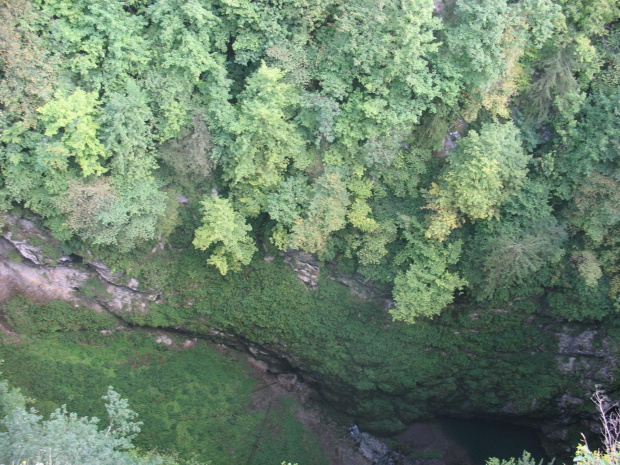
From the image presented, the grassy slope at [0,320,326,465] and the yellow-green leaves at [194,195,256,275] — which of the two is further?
the grassy slope at [0,320,326,465]

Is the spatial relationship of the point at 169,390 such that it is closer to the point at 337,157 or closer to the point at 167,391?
the point at 167,391

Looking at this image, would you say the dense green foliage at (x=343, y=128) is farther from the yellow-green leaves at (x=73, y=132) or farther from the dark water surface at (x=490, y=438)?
the dark water surface at (x=490, y=438)

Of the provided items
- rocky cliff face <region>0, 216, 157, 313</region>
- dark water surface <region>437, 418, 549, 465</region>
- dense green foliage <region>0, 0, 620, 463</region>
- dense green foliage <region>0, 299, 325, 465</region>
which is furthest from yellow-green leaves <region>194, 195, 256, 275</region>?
→ dark water surface <region>437, 418, 549, 465</region>

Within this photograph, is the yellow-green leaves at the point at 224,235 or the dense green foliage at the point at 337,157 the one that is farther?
the yellow-green leaves at the point at 224,235

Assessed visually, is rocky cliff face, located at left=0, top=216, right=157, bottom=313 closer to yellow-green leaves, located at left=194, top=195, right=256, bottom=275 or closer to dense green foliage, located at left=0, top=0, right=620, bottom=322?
dense green foliage, located at left=0, top=0, right=620, bottom=322

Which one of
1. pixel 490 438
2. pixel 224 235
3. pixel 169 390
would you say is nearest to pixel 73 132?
pixel 224 235

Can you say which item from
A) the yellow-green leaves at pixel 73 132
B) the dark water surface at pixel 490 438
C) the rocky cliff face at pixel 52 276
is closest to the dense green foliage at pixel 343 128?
the yellow-green leaves at pixel 73 132

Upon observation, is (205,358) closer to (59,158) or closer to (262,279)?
(262,279)
